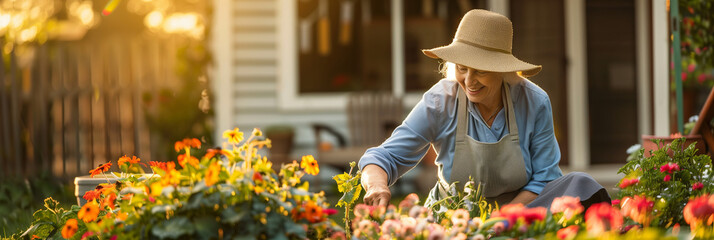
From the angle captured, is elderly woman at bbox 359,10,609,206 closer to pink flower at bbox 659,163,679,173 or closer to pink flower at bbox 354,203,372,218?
pink flower at bbox 659,163,679,173

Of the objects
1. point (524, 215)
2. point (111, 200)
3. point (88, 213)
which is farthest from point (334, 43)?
point (524, 215)

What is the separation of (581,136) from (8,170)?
5.23 metres

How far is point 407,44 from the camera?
8.23 metres

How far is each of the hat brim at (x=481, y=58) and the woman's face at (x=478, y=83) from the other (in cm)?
→ 5

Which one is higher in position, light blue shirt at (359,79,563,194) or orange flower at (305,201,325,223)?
light blue shirt at (359,79,563,194)

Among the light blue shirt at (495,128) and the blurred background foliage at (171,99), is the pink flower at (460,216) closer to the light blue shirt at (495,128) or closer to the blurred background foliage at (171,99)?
the light blue shirt at (495,128)

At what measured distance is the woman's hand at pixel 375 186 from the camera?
2689mm

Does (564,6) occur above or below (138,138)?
above

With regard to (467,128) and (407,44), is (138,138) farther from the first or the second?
(467,128)

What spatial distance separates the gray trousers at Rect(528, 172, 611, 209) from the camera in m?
2.90

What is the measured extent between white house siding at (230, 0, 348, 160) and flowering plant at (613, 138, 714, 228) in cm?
527

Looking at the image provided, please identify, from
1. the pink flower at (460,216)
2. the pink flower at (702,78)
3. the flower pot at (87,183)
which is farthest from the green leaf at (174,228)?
the pink flower at (702,78)

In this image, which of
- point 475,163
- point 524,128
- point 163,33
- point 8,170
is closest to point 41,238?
point 475,163

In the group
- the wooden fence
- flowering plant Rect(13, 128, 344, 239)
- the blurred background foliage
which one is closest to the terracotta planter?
flowering plant Rect(13, 128, 344, 239)
